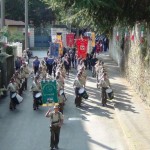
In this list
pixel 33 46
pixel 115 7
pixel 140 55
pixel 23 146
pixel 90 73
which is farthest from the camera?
pixel 33 46

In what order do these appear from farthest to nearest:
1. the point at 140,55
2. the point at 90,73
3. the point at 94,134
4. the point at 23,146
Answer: the point at 90,73, the point at 140,55, the point at 94,134, the point at 23,146

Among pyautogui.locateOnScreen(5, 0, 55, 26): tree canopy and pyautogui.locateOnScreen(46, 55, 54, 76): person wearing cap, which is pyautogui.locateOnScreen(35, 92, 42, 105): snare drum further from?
pyautogui.locateOnScreen(5, 0, 55, 26): tree canopy

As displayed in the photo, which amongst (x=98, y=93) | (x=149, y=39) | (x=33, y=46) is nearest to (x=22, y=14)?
(x=33, y=46)

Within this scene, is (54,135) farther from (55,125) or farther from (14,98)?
(14,98)

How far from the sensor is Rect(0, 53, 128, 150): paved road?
50.6 ft

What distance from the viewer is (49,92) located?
1495 cm

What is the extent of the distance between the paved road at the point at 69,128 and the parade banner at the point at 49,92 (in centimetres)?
167

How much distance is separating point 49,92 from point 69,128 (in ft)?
10.5

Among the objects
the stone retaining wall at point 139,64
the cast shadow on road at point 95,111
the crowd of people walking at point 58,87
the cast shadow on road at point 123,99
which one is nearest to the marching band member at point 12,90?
the crowd of people walking at point 58,87

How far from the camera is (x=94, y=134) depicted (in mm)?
16719

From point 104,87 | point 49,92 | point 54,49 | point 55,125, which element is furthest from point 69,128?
point 54,49

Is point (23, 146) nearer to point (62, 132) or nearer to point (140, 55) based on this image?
point (62, 132)

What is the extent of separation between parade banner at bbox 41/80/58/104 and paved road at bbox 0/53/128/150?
1.67m

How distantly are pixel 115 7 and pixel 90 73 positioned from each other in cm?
1512
